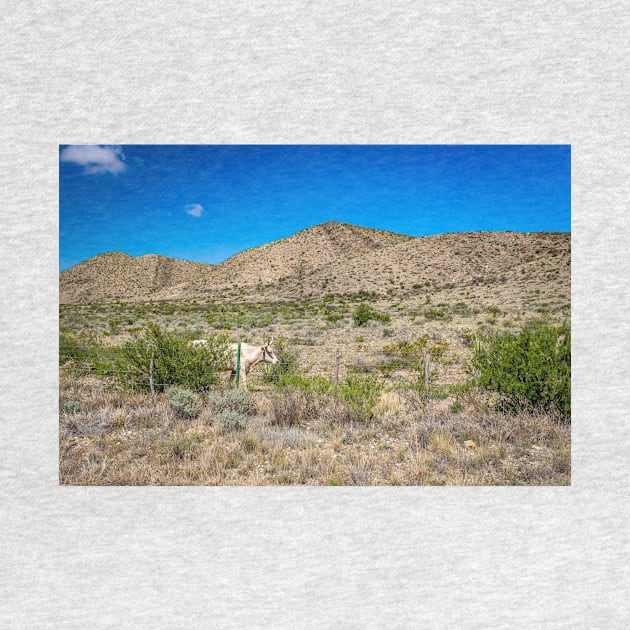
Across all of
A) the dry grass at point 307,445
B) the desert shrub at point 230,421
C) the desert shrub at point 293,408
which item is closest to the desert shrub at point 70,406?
the dry grass at point 307,445

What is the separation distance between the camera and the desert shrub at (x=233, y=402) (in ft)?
15.6

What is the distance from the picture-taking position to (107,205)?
4484 millimetres

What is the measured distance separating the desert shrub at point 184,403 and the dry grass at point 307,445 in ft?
0.30

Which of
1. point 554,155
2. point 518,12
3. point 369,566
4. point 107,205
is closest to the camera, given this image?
point 369,566

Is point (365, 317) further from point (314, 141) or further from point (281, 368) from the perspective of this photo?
point (314, 141)

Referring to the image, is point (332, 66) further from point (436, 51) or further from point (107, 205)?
point (107, 205)

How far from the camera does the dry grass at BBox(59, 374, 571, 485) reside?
11.6 ft

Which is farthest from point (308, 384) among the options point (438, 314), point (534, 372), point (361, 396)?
point (438, 314)

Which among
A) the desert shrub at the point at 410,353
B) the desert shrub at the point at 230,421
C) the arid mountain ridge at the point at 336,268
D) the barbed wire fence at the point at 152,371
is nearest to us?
the desert shrub at the point at 230,421

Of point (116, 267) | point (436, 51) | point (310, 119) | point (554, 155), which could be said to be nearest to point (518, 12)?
point (436, 51)

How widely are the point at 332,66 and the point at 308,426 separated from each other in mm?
3259

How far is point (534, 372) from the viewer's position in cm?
426

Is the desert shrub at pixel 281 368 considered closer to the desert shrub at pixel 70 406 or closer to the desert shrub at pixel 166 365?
the desert shrub at pixel 166 365

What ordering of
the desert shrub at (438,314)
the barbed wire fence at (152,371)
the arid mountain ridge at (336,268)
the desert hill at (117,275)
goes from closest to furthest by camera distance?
the desert hill at (117,275) → the barbed wire fence at (152,371) → the arid mountain ridge at (336,268) → the desert shrub at (438,314)
